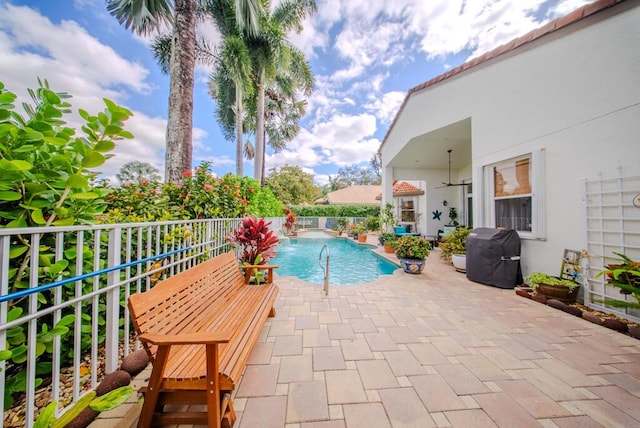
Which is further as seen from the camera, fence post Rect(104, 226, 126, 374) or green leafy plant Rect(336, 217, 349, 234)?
green leafy plant Rect(336, 217, 349, 234)

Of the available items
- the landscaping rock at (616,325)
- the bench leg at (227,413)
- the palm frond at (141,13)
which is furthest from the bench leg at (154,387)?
the palm frond at (141,13)

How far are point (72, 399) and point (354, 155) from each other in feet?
142

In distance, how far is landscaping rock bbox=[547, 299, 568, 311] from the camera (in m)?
3.32

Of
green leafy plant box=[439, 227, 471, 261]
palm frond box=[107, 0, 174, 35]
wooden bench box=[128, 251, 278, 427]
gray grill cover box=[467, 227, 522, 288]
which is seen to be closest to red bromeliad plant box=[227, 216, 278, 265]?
wooden bench box=[128, 251, 278, 427]

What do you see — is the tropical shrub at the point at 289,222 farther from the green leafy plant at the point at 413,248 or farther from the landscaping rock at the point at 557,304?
the landscaping rock at the point at 557,304

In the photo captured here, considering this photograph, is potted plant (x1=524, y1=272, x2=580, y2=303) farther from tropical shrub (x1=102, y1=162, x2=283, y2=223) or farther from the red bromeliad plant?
tropical shrub (x1=102, y1=162, x2=283, y2=223)

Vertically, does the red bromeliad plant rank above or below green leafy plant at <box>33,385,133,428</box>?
above

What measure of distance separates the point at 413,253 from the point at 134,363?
207 inches

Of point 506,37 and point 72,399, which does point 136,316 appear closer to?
point 72,399

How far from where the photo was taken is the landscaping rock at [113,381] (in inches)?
65.3

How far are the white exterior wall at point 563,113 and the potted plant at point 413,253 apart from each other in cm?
152

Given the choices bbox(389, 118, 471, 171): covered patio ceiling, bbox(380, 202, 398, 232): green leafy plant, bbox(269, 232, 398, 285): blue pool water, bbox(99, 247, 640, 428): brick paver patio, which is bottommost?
bbox(269, 232, 398, 285): blue pool water

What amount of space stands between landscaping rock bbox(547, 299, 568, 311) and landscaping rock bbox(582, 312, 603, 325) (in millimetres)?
215

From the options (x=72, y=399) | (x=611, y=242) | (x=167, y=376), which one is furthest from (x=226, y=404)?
(x=611, y=242)
